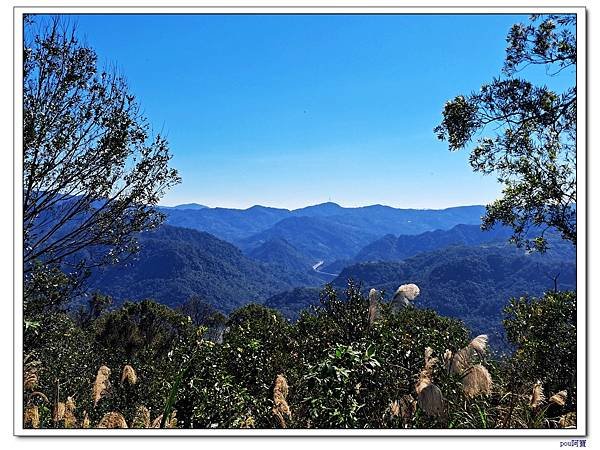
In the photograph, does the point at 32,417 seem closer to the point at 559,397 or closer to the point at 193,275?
the point at 559,397

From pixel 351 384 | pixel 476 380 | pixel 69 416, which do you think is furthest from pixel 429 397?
pixel 69 416

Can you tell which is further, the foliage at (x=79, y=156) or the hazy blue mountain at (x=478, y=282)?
the hazy blue mountain at (x=478, y=282)

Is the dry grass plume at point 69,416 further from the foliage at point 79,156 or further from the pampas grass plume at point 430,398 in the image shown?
the pampas grass plume at point 430,398

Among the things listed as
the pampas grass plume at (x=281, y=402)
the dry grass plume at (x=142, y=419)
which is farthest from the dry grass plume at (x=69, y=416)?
the pampas grass plume at (x=281, y=402)

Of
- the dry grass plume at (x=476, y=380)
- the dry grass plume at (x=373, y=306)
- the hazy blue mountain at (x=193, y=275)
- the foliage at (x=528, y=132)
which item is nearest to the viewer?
the dry grass plume at (x=476, y=380)

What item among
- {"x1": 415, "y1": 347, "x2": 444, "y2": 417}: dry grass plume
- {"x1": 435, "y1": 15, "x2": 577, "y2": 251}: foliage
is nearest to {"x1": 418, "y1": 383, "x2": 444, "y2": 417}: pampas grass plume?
{"x1": 415, "y1": 347, "x2": 444, "y2": 417}: dry grass plume

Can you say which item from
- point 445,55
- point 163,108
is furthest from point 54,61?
point 445,55
